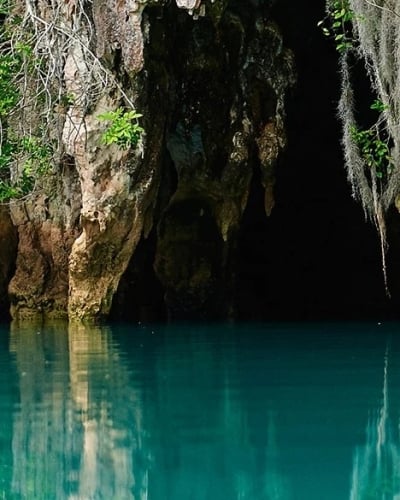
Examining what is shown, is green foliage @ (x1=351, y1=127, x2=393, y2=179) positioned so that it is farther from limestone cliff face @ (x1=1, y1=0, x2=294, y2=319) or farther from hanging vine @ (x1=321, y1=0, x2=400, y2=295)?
limestone cliff face @ (x1=1, y1=0, x2=294, y2=319)

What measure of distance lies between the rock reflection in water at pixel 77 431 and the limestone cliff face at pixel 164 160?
437 centimetres

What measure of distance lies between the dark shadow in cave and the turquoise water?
8541 mm

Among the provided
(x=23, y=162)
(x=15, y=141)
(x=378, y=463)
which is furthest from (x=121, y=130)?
(x=378, y=463)

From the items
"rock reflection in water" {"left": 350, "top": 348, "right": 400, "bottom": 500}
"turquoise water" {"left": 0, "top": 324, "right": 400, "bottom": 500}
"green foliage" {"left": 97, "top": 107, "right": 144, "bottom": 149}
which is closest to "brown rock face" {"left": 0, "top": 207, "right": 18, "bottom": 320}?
"green foliage" {"left": 97, "top": 107, "right": 144, "bottom": 149}

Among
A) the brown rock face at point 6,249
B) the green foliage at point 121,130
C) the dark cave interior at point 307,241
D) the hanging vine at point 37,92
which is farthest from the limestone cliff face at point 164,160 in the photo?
the green foliage at point 121,130

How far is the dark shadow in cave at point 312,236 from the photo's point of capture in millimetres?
15898

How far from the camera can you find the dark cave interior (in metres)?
15.3

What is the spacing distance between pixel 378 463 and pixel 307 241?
15.4 meters

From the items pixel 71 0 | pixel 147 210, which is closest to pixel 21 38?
pixel 71 0

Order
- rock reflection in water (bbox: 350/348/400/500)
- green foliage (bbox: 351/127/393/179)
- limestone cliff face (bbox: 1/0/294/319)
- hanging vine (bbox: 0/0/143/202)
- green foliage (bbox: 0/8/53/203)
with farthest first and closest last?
limestone cliff face (bbox: 1/0/294/319) → green foliage (bbox: 351/127/393/179) → green foliage (bbox: 0/8/53/203) → hanging vine (bbox: 0/0/143/202) → rock reflection in water (bbox: 350/348/400/500)

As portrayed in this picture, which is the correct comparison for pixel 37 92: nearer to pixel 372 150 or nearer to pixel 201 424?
pixel 372 150

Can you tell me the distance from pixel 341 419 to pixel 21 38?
6352mm

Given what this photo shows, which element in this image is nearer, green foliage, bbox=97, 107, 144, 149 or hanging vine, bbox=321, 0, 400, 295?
green foliage, bbox=97, 107, 144, 149

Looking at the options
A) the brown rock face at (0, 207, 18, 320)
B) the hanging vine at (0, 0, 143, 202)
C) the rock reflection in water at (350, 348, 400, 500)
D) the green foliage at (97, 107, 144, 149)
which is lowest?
the rock reflection in water at (350, 348, 400, 500)
